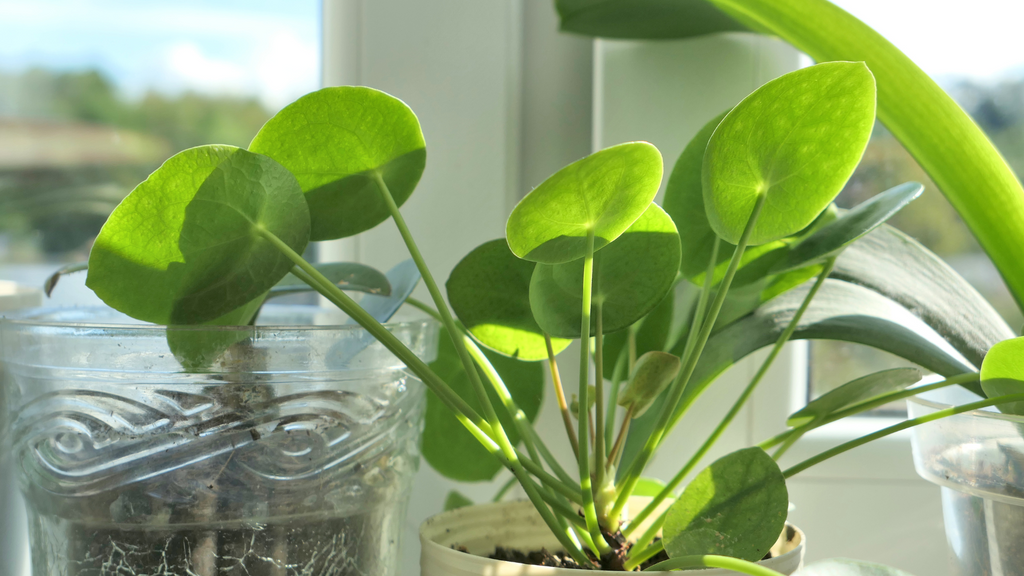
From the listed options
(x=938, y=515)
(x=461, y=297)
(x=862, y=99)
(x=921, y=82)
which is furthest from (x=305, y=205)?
(x=938, y=515)

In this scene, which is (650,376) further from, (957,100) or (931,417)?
(957,100)

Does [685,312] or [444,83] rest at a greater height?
[444,83]

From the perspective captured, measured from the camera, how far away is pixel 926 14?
0.63 metres

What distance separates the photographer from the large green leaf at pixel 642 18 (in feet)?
1.77

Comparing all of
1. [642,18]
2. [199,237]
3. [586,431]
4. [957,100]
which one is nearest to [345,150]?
[199,237]

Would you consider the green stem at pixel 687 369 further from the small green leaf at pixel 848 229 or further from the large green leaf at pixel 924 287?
the large green leaf at pixel 924 287

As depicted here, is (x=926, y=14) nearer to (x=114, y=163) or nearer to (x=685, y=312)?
(x=685, y=312)

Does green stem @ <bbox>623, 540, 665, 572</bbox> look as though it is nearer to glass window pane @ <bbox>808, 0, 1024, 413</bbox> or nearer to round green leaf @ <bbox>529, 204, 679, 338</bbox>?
round green leaf @ <bbox>529, 204, 679, 338</bbox>

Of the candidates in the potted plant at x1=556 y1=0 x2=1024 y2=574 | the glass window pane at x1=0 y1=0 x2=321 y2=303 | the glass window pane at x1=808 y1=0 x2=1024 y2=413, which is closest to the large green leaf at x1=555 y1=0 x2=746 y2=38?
the potted plant at x1=556 y1=0 x2=1024 y2=574

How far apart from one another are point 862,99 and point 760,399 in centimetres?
A: 37

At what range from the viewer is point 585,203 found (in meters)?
0.30

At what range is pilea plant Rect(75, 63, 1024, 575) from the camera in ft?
0.99

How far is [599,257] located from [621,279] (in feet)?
0.06

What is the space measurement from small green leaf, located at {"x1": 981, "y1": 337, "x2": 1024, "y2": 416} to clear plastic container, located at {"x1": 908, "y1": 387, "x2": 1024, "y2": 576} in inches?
0.8
